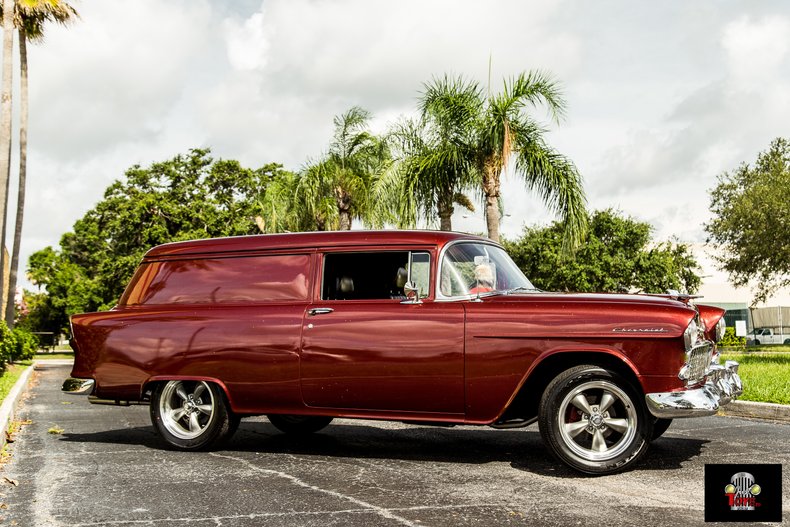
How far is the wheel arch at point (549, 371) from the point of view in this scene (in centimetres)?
661

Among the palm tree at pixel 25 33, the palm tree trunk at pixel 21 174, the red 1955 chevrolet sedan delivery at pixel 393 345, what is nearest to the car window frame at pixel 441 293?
the red 1955 chevrolet sedan delivery at pixel 393 345

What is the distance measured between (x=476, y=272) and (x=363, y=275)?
1022 mm

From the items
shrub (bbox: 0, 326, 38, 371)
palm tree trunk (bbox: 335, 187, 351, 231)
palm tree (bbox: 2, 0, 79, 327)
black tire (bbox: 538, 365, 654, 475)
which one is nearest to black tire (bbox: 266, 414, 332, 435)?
black tire (bbox: 538, 365, 654, 475)

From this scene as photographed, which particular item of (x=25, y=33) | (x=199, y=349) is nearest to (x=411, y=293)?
(x=199, y=349)

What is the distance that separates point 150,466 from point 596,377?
150 inches

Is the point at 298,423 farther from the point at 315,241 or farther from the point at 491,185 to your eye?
the point at 491,185

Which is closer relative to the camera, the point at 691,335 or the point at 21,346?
the point at 691,335

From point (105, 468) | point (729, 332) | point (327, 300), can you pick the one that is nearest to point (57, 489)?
point (105, 468)

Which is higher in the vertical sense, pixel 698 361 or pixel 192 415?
pixel 698 361

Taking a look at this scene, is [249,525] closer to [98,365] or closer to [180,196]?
[98,365]

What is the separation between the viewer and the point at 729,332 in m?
50.8

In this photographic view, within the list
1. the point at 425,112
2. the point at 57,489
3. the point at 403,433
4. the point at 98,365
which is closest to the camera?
the point at 57,489

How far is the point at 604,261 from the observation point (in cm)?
4781

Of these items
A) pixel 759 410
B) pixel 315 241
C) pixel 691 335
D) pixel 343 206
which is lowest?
pixel 759 410
